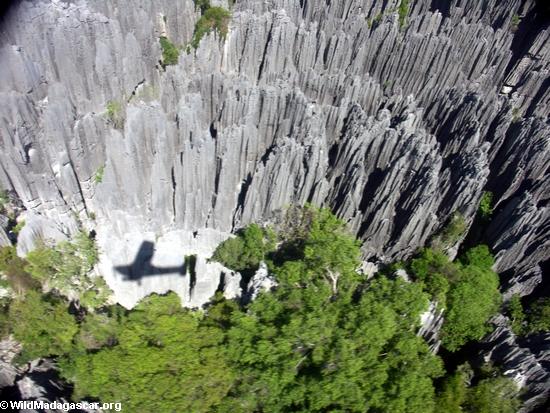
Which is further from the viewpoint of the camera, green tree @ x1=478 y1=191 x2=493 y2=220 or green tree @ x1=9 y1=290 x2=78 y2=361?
green tree @ x1=478 y1=191 x2=493 y2=220

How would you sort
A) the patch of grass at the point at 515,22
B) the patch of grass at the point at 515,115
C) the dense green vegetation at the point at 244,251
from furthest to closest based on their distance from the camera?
the patch of grass at the point at 515,22
the patch of grass at the point at 515,115
the dense green vegetation at the point at 244,251

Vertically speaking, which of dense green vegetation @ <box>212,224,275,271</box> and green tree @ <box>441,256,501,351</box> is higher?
dense green vegetation @ <box>212,224,275,271</box>

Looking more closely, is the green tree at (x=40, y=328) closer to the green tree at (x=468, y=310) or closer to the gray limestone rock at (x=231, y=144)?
the gray limestone rock at (x=231, y=144)

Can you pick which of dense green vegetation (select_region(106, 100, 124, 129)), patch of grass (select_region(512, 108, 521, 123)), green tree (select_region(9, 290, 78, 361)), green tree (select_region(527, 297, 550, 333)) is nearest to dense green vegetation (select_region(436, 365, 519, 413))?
green tree (select_region(527, 297, 550, 333))

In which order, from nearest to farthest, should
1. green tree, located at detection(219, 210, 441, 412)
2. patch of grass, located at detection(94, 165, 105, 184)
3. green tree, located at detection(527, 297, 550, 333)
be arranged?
green tree, located at detection(219, 210, 441, 412) → green tree, located at detection(527, 297, 550, 333) → patch of grass, located at detection(94, 165, 105, 184)

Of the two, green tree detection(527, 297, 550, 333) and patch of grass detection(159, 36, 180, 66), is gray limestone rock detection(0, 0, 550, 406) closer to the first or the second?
patch of grass detection(159, 36, 180, 66)

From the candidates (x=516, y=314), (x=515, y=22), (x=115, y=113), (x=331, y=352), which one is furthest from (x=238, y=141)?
(x=515, y=22)

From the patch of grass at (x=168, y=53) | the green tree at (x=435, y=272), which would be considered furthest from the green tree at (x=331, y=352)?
the patch of grass at (x=168, y=53)

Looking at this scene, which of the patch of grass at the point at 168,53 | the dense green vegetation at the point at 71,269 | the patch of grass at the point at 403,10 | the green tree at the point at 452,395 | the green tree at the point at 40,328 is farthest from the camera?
the patch of grass at the point at 403,10
